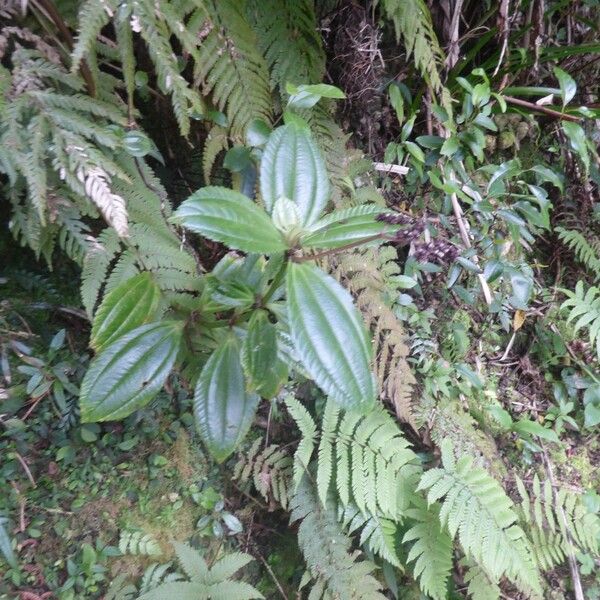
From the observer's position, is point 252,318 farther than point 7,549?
No

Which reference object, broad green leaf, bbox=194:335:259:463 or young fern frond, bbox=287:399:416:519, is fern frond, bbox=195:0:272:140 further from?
young fern frond, bbox=287:399:416:519

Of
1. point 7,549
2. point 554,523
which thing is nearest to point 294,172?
point 7,549

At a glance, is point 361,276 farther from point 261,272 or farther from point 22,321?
→ point 22,321

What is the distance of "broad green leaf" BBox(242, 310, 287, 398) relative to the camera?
3.11 feet

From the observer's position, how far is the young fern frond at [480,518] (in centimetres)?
158

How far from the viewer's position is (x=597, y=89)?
2.44 meters

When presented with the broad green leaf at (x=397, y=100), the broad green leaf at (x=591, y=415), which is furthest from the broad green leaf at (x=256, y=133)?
the broad green leaf at (x=591, y=415)

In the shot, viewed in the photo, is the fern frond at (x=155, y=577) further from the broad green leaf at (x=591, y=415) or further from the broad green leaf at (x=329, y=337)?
the broad green leaf at (x=591, y=415)

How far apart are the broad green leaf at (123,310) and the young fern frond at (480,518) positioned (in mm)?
1067

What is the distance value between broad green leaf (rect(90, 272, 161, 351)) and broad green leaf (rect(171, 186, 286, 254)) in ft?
0.75

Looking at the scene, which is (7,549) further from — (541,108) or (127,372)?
(541,108)

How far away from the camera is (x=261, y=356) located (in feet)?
3.11

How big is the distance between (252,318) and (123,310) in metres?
0.26

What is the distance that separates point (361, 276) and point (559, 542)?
4.19 ft
